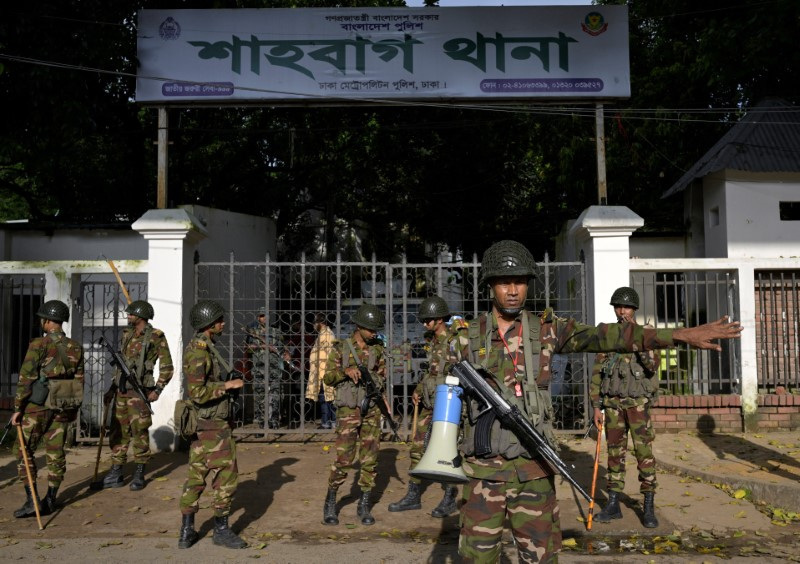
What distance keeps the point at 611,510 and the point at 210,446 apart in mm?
3280

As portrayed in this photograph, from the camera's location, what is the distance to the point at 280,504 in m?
6.78

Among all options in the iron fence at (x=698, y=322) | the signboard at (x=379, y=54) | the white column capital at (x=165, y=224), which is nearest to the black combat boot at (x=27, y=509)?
the white column capital at (x=165, y=224)

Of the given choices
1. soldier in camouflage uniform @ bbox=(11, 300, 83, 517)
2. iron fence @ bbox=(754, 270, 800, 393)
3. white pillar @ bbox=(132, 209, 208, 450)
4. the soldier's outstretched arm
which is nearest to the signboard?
white pillar @ bbox=(132, 209, 208, 450)

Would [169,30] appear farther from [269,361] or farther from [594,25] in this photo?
[594,25]

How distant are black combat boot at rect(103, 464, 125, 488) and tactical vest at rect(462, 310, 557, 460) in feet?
16.7

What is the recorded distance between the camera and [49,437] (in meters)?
6.45

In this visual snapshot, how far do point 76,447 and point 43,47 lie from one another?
565 centimetres

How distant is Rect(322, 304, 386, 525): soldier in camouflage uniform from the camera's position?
6.11 meters

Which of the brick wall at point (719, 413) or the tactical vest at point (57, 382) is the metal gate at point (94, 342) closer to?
the tactical vest at point (57, 382)

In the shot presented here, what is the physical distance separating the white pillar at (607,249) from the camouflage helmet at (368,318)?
12.3ft

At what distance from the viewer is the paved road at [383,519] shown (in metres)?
5.41

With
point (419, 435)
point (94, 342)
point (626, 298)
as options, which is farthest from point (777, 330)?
point (94, 342)

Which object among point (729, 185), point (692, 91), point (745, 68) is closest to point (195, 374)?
point (729, 185)

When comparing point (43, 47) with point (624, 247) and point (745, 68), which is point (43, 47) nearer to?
point (624, 247)
